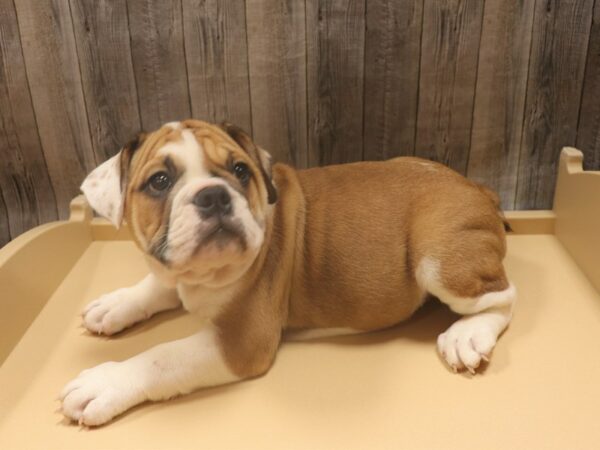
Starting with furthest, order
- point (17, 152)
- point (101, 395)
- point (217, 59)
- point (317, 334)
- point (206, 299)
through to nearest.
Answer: point (17, 152) < point (217, 59) < point (317, 334) < point (206, 299) < point (101, 395)

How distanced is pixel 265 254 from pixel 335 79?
75cm

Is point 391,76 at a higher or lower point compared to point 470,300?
higher

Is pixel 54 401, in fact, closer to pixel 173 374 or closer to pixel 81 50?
pixel 173 374

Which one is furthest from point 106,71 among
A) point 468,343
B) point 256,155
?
point 468,343

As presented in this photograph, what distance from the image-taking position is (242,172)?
133 centimetres

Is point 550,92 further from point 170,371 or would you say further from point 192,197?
point 170,371

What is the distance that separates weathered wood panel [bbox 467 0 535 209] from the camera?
1835 millimetres

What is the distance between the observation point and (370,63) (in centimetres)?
188

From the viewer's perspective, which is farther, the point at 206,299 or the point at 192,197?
the point at 206,299

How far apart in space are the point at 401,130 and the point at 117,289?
1.05 m

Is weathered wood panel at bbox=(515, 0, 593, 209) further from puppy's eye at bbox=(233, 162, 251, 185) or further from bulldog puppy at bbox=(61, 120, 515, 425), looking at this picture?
puppy's eye at bbox=(233, 162, 251, 185)

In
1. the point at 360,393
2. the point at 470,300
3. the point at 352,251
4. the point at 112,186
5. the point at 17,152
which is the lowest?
the point at 360,393

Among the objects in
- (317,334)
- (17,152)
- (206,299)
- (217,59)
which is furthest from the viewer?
(17,152)

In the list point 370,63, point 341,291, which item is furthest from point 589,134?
point 341,291
